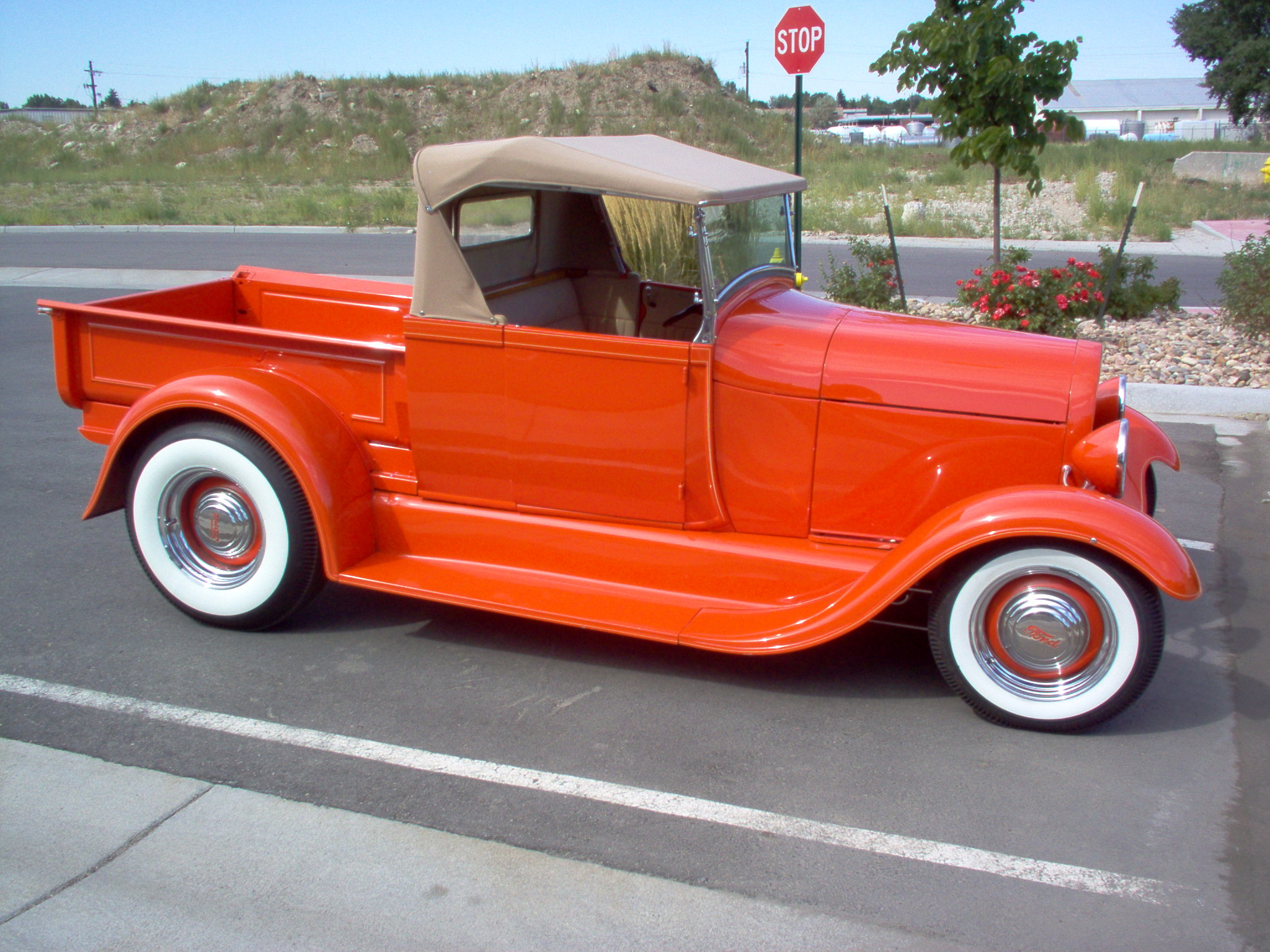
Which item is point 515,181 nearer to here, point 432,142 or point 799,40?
point 799,40

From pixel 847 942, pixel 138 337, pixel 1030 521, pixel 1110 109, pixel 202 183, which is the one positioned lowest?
pixel 847 942

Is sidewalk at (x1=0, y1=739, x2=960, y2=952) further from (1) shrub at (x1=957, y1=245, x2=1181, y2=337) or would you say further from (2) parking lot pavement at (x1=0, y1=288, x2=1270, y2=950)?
(1) shrub at (x1=957, y1=245, x2=1181, y2=337)

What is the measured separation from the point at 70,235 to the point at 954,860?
65.8 feet

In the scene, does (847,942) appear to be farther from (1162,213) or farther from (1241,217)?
(1241,217)

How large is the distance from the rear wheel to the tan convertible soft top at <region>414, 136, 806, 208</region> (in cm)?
115

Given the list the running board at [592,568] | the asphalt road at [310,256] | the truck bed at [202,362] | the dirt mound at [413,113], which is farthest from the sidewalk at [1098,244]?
the dirt mound at [413,113]

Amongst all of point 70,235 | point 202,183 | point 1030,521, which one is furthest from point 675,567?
point 202,183

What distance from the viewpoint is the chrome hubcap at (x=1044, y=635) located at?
9.70 ft

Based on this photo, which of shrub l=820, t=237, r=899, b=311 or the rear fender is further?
shrub l=820, t=237, r=899, b=311

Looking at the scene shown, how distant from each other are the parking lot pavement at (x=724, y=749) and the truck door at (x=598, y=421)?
0.61m

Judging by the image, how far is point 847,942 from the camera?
7.28 feet

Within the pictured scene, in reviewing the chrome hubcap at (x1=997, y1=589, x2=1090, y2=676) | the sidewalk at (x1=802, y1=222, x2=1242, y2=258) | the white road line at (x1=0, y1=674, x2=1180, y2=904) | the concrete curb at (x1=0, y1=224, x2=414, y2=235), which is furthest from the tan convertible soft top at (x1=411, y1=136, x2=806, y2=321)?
the concrete curb at (x1=0, y1=224, x2=414, y2=235)

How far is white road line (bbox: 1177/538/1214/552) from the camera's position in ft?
14.9

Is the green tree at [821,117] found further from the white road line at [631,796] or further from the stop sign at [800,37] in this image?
the white road line at [631,796]
